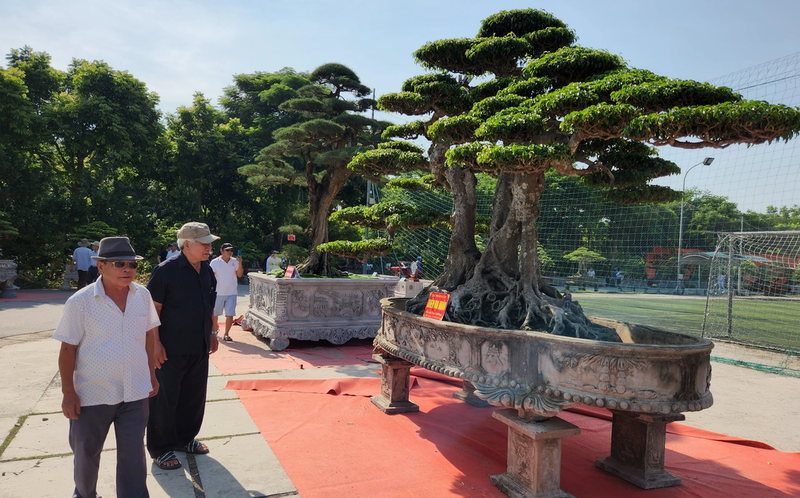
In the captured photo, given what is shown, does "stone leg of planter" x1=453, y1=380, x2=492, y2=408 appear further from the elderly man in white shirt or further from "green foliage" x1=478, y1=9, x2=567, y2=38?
"green foliage" x1=478, y1=9, x2=567, y2=38

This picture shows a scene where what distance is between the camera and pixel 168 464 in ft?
9.39

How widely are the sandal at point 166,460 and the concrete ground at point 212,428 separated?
3cm

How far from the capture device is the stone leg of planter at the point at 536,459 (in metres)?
2.59

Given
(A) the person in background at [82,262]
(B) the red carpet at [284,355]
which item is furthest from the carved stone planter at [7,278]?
(B) the red carpet at [284,355]

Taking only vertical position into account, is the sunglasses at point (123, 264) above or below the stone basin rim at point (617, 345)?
above

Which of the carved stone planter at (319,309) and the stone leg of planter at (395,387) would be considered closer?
the stone leg of planter at (395,387)

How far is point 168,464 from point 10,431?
127 cm

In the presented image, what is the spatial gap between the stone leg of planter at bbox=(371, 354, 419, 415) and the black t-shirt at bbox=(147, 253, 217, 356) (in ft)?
5.16

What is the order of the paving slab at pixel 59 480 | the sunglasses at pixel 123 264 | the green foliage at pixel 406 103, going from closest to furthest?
the sunglasses at pixel 123 264 < the paving slab at pixel 59 480 < the green foliage at pixel 406 103

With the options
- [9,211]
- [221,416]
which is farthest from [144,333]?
[9,211]

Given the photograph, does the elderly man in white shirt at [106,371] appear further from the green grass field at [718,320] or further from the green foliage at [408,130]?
the green grass field at [718,320]

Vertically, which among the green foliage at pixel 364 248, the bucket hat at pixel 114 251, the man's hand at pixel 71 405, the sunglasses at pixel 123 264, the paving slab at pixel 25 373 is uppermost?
the green foliage at pixel 364 248

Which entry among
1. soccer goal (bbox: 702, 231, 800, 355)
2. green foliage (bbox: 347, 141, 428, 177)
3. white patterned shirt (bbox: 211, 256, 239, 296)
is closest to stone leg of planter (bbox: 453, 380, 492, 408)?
green foliage (bbox: 347, 141, 428, 177)

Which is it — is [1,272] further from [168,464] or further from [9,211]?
[168,464]
